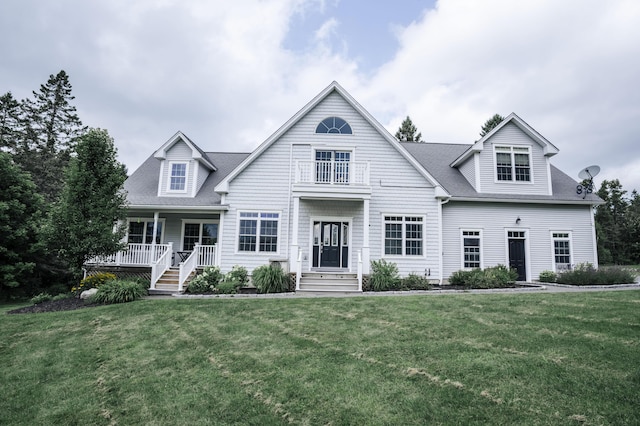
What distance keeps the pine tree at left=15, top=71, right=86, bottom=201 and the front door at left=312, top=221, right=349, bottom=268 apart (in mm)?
24001

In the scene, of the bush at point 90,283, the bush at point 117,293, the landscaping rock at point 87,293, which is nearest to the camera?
the bush at point 117,293

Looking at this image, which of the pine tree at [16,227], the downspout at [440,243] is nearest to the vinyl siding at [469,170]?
the downspout at [440,243]

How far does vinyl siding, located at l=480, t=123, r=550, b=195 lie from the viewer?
14.7 meters

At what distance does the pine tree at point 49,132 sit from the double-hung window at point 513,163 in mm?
30744

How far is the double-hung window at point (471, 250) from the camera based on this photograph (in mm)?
14211

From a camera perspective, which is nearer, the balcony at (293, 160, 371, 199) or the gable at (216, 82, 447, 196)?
the balcony at (293, 160, 371, 199)

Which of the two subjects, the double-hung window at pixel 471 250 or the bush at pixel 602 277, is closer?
the bush at pixel 602 277

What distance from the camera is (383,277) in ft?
39.2

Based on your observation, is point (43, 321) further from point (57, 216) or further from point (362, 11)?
point (362, 11)

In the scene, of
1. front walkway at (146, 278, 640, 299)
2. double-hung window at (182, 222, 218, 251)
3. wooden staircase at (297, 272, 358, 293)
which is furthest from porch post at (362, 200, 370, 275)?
double-hung window at (182, 222, 218, 251)

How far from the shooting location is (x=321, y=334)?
6117 mm

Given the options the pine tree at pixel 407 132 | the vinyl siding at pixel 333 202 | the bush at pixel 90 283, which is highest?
the pine tree at pixel 407 132

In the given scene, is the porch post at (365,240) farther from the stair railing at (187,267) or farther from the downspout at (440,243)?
the stair railing at (187,267)

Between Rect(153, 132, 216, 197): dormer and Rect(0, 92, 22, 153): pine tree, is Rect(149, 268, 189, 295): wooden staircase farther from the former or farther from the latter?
Rect(0, 92, 22, 153): pine tree
